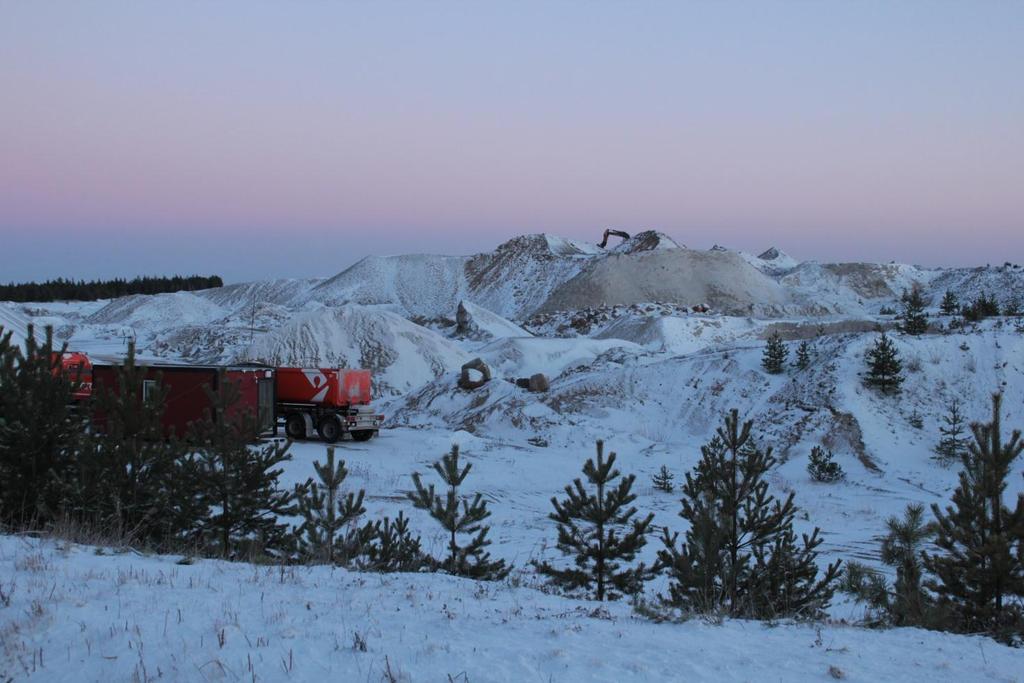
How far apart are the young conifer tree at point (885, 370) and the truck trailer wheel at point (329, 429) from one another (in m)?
17.0

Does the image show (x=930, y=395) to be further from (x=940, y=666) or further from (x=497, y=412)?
(x=940, y=666)

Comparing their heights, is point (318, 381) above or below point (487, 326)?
below

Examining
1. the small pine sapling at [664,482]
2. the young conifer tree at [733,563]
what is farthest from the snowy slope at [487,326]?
the young conifer tree at [733,563]

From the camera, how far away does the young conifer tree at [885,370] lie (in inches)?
1037

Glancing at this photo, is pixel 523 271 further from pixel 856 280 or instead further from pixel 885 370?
pixel 885 370

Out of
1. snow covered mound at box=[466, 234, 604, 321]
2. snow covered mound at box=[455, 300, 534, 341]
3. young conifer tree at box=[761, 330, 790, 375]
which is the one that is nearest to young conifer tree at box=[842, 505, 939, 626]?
young conifer tree at box=[761, 330, 790, 375]

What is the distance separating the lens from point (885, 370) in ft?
86.7

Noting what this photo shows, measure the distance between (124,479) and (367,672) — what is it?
6224mm

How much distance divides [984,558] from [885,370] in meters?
19.5

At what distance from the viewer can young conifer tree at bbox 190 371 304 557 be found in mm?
9602

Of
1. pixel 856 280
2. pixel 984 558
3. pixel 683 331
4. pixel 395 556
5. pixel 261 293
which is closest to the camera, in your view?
pixel 984 558

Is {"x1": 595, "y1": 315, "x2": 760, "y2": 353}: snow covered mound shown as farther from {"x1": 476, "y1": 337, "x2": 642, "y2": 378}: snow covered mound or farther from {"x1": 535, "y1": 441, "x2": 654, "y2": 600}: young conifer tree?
{"x1": 535, "y1": 441, "x2": 654, "y2": 600}: young conifer tree

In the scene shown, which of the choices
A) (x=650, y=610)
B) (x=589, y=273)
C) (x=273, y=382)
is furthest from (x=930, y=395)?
(x=589, y=273)

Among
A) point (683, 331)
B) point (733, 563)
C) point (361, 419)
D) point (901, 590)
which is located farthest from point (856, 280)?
point (733, 563)
